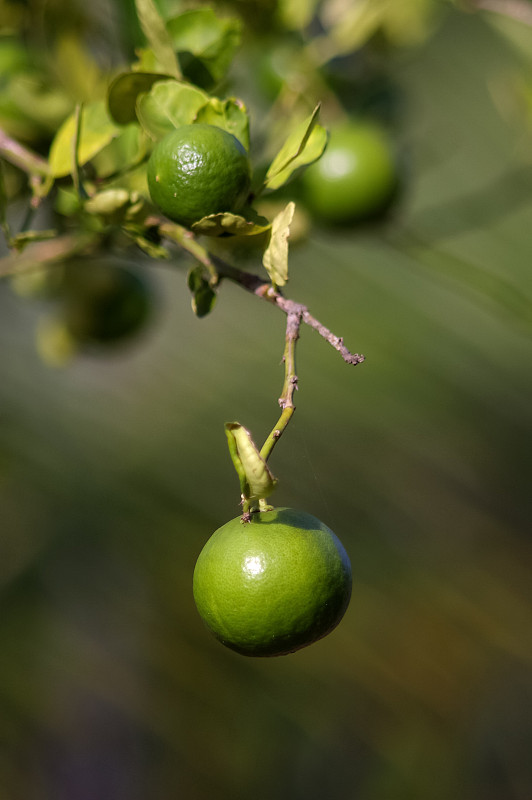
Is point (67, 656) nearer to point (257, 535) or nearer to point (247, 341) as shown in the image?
point (247, 341)

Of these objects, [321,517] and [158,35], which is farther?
[321,517]

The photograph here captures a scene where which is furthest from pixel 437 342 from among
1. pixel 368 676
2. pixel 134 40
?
pixel 134 40

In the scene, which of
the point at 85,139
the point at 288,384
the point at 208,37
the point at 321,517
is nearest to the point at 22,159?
the point at 85,139

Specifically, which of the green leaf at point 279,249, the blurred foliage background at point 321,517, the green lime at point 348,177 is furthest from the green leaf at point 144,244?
the blurred foliage background at point 321,517

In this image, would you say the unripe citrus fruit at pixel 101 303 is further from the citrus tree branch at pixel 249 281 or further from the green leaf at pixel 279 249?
the green leaf at pixel 279 249

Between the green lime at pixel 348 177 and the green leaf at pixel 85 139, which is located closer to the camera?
the green leaf at pixel 85 139

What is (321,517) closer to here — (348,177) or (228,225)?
(348,177)

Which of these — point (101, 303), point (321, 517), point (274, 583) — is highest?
point (274, 583)
